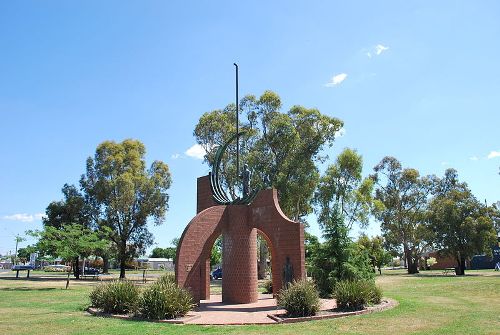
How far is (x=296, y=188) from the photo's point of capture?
34.6 m

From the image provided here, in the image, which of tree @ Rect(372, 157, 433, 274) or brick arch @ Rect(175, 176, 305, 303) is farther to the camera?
tree @ Rect(372, 157, 433, 274)

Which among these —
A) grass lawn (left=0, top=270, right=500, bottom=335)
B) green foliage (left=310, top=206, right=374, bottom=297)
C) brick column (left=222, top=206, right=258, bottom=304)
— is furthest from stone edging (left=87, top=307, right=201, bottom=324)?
green foliage (left=310, top=206, right=374, bottom=297)

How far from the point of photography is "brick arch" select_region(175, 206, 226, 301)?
15.8 metres

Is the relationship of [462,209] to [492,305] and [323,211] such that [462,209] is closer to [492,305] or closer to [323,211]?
[323,211]

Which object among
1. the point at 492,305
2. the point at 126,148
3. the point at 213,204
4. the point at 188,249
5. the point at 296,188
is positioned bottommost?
the point at 492,305

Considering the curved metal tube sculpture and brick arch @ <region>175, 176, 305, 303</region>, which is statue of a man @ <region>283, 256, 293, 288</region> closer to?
brick arch @ <region>175, 176, 305, 303</region>

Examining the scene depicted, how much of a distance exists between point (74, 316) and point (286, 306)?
21.9ft

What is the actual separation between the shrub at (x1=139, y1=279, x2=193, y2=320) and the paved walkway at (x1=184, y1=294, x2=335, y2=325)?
42 centimetres

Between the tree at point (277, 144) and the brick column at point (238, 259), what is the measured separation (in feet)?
54.0

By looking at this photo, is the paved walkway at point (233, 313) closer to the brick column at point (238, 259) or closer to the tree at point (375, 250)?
the brick column at point (238, 259)

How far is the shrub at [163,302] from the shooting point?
12852mm

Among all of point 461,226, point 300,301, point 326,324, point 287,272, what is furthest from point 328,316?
point 461,226

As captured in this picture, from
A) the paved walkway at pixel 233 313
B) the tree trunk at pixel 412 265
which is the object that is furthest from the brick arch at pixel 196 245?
the tree trunk at pixel 412 265

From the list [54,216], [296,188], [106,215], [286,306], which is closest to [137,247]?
[106,215]
